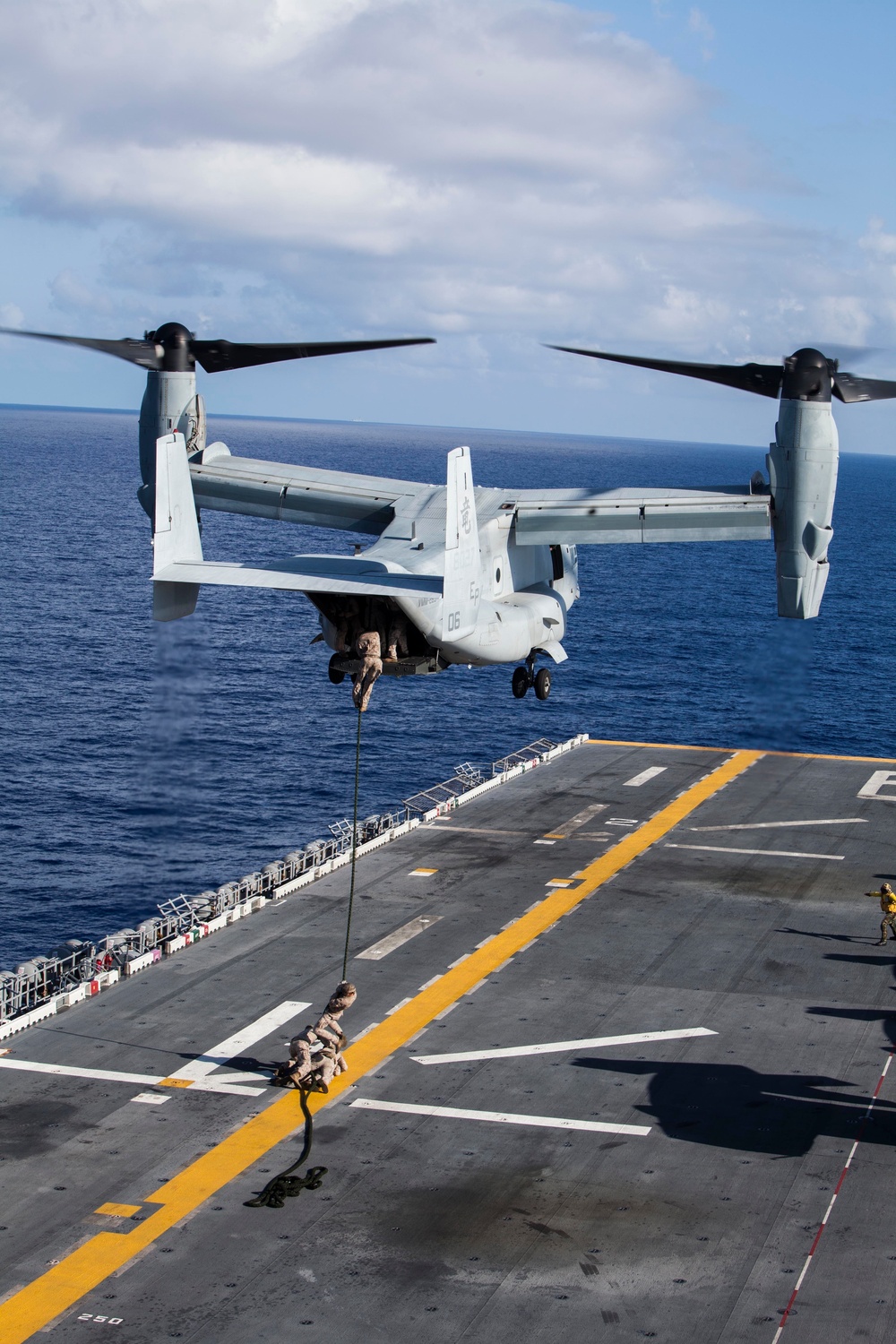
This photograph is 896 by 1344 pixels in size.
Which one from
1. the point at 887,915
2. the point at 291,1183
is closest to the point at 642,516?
the point at 291,1183

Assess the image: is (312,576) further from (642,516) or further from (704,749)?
(704,749)

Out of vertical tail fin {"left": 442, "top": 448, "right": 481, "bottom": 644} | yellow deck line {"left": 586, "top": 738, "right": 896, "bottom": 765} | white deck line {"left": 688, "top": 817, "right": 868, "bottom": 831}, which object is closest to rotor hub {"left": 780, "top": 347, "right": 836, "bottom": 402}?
vertical tail fin {"left": 442, "top": 448, "right": 481, "bottom": 644}

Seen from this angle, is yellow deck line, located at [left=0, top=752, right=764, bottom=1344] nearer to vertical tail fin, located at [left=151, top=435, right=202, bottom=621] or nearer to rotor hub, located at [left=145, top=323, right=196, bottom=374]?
vertical tail fin, located at [left=151, top=435, right=202, bottom=621]

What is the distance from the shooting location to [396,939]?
4444 centimetres

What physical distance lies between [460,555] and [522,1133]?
13.7 m

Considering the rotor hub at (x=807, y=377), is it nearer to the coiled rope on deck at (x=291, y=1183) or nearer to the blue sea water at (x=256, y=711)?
the blue sea water at (x=256, y=711)

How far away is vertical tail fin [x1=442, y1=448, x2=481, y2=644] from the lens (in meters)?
27.7

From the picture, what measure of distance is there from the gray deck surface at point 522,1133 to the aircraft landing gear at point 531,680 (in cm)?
936

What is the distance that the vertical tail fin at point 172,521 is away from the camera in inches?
1054

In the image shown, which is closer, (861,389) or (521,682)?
(861,389)

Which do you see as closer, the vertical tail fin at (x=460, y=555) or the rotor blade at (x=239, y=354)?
the vertical tail fin at (x=460, y=555)

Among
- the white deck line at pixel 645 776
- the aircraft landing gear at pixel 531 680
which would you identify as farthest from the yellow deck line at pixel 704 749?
the aircraft landing gear at pixel 531 680

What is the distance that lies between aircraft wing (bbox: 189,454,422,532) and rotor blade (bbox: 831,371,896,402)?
35.0 ft

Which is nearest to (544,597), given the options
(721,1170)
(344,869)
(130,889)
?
(721,1170)
